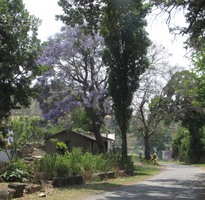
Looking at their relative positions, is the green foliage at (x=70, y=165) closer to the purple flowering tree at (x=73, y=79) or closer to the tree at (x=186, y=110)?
the purple flowering tree at (x=73, y=79)

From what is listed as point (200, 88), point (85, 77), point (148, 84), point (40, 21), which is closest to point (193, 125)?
point (148, 84)

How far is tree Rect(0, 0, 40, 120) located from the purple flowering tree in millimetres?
13374

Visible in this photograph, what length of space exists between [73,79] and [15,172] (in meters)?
18.7

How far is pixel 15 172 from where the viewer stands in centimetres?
1419

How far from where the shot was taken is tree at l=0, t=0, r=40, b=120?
15.8 metres

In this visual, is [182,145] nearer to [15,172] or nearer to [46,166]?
[46,166]

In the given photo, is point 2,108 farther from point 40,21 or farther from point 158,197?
point 158,197

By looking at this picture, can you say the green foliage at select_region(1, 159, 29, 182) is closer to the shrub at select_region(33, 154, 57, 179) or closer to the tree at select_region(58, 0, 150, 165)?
the shrub at select_region(33, 154, 57, 179)

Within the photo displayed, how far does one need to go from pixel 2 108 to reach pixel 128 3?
7520 millimetres

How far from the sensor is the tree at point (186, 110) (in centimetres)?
4532

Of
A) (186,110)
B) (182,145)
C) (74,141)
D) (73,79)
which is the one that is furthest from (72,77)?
(182,145)

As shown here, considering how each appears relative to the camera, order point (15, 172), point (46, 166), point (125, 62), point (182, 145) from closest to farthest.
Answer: point (15, 172) < point (46, 166) < point (125, 62) < point (182, 145)

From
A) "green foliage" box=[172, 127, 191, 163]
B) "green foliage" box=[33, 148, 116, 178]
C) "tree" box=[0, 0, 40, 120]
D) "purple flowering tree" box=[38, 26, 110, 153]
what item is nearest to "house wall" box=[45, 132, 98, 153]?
"purple flowering tree" box=[38, 26, 110, 153]

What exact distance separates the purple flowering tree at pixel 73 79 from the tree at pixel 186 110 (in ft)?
46.7
